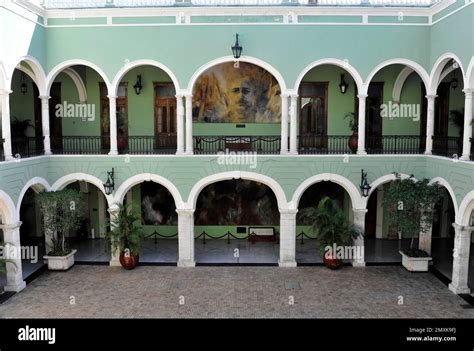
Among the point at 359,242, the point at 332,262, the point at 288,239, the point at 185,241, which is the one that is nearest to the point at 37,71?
the point at 185,241

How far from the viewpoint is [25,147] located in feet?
53.3

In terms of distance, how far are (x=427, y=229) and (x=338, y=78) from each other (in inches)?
252

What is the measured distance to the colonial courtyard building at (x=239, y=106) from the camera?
13781mm

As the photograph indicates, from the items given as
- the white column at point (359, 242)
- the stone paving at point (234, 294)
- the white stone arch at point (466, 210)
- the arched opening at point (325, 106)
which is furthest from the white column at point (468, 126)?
the arched opening at point (325, 106)

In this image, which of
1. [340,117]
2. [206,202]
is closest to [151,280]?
[206,202]

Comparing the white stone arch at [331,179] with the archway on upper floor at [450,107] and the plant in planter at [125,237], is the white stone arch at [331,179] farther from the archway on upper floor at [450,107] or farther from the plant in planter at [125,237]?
the plant in planter at [125,237]

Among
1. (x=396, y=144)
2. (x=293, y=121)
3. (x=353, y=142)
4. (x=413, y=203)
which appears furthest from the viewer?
(x=396, y=144)

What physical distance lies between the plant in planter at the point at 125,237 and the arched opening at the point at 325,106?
6.78 m

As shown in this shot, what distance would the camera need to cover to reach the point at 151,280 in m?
14.0

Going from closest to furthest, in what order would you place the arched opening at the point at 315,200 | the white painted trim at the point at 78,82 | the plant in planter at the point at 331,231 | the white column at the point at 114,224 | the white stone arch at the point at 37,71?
1. the white stone arch at the point at 37,71
2. the plant in planter at the point at 331,231
3. the white column at the point at 114,224
4. the white painted trim at the point at 78,82
5. the arched opening at the point at 315,200

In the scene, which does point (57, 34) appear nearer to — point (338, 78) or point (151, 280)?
point (151, 280)

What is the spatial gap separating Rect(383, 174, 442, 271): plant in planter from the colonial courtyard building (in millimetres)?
724

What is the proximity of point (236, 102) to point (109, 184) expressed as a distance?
19.1ft

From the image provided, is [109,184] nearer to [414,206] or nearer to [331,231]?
[331,231]
